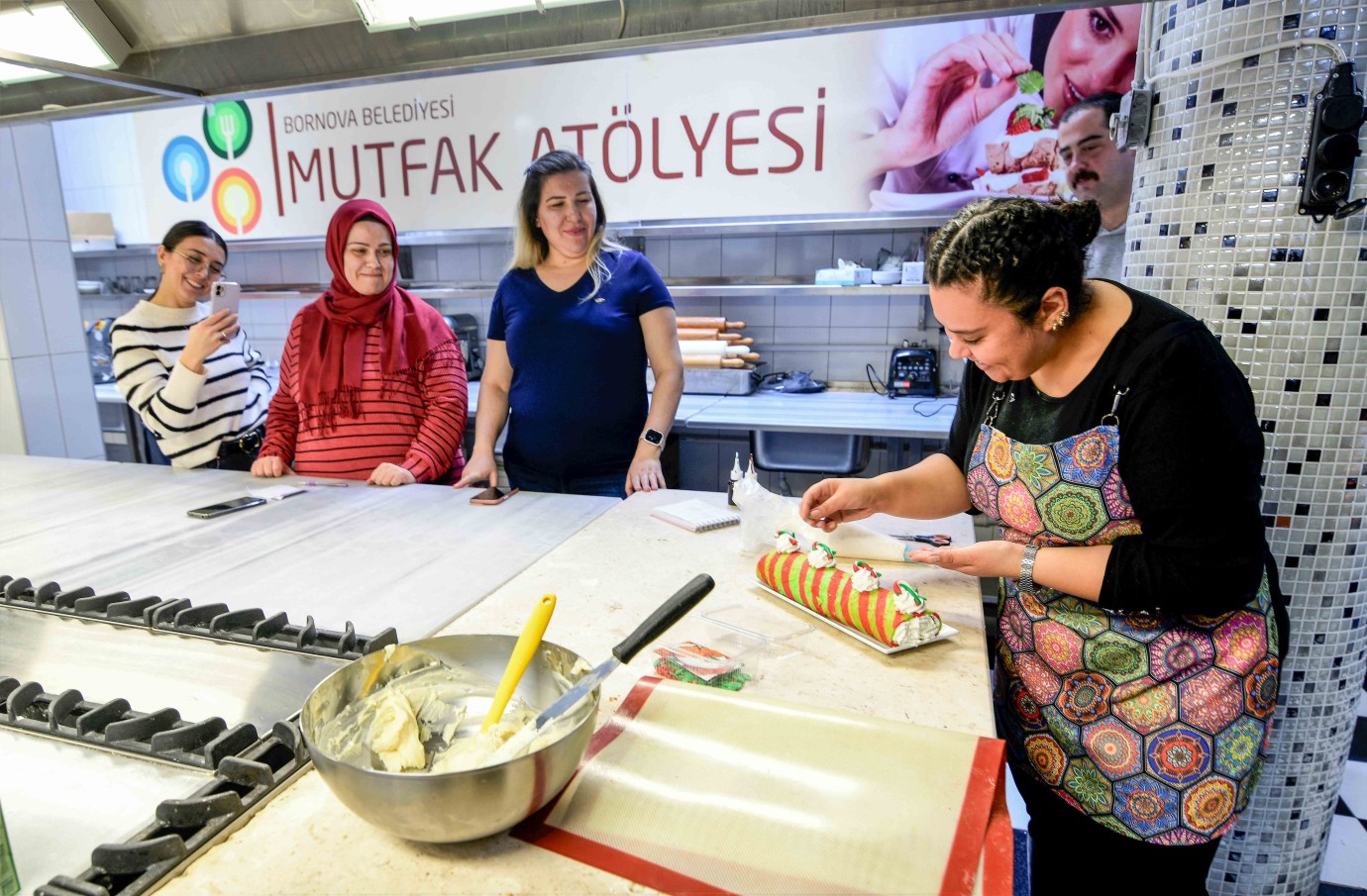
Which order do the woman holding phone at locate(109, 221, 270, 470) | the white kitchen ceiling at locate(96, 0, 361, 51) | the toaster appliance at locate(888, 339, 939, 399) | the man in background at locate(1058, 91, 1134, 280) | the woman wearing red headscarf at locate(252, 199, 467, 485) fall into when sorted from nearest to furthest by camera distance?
1. the white kitchen ceiling at locate(96, 0, 361, 51)
2. the woman wearing red headscarf at locate(252, 199, 467, 485)
3. the woman holding phone at locate(109, 221, 270, 470)
4. the man in background at locate(1058, 91, 1134, 280)
5. the toaster appliance at locate(888, 339, 939, 399)

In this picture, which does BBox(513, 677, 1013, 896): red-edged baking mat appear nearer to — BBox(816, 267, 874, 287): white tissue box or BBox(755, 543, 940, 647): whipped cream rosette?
BBox(755, 543, 940, 647): whipped cream rosette

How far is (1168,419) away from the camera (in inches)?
40.8

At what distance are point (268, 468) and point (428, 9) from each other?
1300 millimetres

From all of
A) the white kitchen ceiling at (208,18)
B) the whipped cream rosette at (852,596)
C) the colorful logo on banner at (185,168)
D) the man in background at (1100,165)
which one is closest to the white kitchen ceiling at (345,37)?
the white kitchen ceiling at (208,18)

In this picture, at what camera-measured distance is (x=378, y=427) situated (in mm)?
2219

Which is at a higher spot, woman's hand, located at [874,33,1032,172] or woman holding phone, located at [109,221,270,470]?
woman's hand, located at [874,33,1032,172]

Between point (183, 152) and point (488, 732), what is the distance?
4.35m

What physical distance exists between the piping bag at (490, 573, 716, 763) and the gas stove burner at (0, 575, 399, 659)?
0.39m

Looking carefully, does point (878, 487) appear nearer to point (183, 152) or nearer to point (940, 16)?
point (940, 16)

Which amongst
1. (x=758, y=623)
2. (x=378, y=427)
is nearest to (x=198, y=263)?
(x=378, y=427)

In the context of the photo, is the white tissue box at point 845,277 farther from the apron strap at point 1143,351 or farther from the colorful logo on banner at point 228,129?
the colorful logo on banner at point 228,129

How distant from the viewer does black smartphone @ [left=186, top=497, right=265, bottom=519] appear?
69.0 inches

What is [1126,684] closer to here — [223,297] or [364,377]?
[364,377]

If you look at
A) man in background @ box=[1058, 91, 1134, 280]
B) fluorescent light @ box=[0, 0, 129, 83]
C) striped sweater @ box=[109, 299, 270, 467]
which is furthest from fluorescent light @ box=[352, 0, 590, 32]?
man in background @ box=[1058, 91, 1134, 280]
